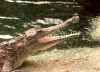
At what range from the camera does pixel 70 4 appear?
8586mm

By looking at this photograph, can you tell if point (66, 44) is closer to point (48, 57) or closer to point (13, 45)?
point (48, 57)

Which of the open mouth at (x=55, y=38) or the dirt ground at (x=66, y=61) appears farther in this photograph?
the open mouth at (x=55, y=38)

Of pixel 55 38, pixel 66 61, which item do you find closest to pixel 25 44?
pixel 55 38

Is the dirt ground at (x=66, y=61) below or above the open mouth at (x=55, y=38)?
below

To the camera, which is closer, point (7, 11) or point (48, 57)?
point (48, 57)

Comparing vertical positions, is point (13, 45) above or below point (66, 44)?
above

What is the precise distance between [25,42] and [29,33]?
0.18 metres

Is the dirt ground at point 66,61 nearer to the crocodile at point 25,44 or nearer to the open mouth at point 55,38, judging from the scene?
the crocodile at point 25,44

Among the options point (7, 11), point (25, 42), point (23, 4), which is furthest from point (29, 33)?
point (23, 4)

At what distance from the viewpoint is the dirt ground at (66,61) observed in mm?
4168

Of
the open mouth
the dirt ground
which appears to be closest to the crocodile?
the open mouth

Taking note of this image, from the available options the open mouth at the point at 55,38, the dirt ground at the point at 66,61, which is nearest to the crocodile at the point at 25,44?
the open mouth at the point at 55,38

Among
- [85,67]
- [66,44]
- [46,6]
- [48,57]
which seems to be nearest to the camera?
[85,67]

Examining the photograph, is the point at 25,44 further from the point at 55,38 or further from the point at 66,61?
the point at 66,61
